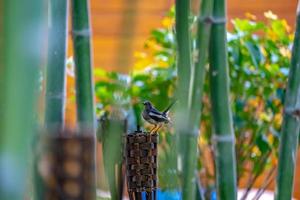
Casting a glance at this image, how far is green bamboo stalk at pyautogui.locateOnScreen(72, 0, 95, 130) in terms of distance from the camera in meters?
0.90

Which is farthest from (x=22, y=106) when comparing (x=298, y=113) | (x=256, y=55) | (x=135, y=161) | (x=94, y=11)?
(x=94, y=11)

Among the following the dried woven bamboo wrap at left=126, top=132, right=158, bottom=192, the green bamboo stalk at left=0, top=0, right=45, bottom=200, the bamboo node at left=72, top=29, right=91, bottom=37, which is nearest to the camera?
the green bamboo stalk at left=0, top=0, right=45, bottom=200

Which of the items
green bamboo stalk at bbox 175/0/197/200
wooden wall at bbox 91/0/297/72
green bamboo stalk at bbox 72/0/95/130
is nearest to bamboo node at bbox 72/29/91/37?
green bamboo stalk at bbox 72/0/95/130

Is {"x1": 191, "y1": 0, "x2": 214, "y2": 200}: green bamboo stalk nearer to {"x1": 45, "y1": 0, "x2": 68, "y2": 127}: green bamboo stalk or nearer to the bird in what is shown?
the bird

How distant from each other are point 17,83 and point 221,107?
2.11 ft

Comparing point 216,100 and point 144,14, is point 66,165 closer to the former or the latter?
point 216,100

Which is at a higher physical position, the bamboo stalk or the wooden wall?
the wooden wall

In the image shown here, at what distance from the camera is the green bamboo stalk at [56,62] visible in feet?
2.81

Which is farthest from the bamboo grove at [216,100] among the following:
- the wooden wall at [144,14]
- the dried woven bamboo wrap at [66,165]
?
the wooden wall at [144,14]

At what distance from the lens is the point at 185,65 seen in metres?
0.90

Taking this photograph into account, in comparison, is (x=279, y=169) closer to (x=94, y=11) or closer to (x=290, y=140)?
(x=290, y=140)

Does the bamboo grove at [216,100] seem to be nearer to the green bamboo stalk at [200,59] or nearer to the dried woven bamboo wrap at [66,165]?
the green bamboo stalk at [200,59]

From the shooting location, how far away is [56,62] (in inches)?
35.0

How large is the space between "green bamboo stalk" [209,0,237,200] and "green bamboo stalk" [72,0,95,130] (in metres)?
0.18
